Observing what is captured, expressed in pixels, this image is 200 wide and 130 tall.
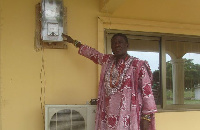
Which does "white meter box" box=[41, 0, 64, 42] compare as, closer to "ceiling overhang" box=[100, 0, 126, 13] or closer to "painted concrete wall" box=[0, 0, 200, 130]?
"painted concrete wall" box=[0, 0, 200, 130]

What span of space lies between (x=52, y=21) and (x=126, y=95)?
133 centimetres

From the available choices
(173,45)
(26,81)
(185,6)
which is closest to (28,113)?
(26,81)

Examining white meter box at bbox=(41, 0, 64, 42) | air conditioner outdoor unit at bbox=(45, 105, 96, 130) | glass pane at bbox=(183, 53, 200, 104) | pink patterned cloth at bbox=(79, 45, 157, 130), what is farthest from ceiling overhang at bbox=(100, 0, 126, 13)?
glass pane at bbox=(183, 53, 200, 104)

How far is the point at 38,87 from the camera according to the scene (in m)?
3.42

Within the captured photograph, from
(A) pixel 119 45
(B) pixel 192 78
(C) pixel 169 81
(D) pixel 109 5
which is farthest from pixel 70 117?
(B) pixel 192 78

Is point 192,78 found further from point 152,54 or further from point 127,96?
point 127,96

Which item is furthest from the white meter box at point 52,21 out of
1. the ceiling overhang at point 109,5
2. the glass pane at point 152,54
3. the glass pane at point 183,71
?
the glass pane at point 183,71

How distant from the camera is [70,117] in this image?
10.3 feet

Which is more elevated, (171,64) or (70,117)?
(171,64)

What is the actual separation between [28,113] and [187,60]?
2.56m

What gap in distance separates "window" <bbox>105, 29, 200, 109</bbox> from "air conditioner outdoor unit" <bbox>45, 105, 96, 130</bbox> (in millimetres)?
1125

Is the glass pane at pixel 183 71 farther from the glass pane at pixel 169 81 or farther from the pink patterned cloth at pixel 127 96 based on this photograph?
the pink patterned cloth at pixel 127 96

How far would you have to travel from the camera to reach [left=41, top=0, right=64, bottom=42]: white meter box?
3.34 m

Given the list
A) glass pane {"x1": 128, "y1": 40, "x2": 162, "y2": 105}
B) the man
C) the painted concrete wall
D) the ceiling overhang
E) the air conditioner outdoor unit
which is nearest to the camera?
the man
